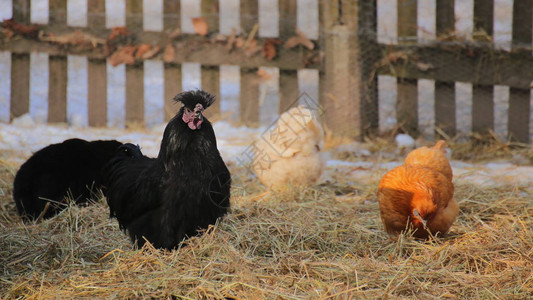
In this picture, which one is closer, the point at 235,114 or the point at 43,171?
the point at 43,171

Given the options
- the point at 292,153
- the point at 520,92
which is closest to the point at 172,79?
the point at 292,153

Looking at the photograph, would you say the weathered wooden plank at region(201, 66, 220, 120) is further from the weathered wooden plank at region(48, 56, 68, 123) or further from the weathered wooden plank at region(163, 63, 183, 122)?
the weathered wooden plank at region(48, 56, 68, 123)

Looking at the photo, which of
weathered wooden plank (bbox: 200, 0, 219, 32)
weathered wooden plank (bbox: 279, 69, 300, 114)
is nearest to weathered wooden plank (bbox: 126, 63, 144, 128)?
weathered wooden plank (bbox: 200, 0, 219, 32)

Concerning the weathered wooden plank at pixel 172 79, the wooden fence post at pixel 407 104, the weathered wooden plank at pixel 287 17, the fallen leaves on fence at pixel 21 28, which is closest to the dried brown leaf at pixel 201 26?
the weathered wooden plank at pixel 172 79

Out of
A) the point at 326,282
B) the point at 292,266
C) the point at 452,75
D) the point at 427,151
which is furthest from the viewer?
the point at 452,75

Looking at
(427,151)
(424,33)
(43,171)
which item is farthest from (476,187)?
(43,171)

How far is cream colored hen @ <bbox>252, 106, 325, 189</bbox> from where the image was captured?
4.04 m

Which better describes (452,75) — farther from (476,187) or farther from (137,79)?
(137,79)

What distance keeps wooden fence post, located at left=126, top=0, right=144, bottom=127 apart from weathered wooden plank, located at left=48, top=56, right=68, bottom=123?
0.69 metres

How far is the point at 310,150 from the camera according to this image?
4078 millimetres

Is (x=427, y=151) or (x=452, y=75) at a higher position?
(x=452, y=75)

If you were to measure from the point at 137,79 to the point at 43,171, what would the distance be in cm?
273

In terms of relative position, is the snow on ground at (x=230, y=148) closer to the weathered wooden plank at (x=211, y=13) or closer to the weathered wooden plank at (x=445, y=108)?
the weathered wooden plank at (x=445, y=108)

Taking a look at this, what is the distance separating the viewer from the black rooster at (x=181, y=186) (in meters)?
2.63
